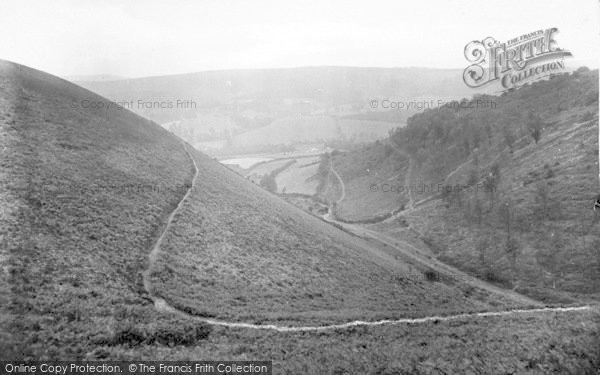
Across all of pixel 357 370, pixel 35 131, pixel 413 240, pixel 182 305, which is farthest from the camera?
pixel 413 240

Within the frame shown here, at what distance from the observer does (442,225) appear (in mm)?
62688

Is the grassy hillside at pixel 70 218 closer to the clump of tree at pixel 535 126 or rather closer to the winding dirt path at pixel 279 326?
the winding dirt path at pixel 279 326

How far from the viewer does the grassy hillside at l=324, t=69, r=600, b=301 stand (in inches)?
1724

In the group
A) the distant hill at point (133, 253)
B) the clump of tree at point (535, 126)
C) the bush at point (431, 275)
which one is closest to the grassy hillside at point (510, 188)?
the clump of tree at point (535, 126)

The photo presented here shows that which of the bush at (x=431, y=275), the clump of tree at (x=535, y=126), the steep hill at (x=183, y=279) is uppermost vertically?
the clump of tree at (x=535, y=126)

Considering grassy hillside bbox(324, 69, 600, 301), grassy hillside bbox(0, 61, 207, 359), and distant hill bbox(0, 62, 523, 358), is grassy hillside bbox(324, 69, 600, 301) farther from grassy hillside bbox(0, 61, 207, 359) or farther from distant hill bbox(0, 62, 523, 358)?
grassy hillside bbox(0, 61, 207, 359)

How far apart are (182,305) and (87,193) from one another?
14602 millimetres

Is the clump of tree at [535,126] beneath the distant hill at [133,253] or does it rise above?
above

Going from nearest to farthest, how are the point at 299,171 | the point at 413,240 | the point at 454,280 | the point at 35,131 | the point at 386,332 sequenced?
1. the point at 386,332
2. the point at 35,131
3. the point at 454,280
4. the point at 413,240
5. the point at 299,171

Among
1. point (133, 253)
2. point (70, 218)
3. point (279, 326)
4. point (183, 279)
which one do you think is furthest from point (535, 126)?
point (70, 218)

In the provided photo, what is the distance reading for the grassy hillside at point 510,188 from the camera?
43781 mm

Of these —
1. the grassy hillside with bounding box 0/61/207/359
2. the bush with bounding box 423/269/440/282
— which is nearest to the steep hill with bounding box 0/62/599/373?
the grassy hillside with bounding box 0/61/207/359

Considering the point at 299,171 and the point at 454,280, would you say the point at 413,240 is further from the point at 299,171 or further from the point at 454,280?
the point at 299,171

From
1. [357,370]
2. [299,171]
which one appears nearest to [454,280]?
[357,370]
